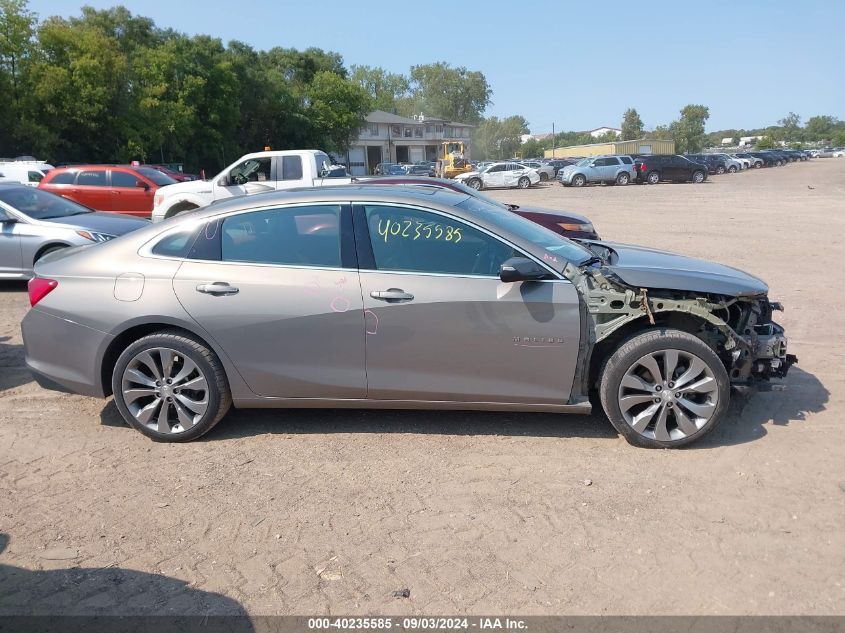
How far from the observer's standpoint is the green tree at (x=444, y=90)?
443 ft

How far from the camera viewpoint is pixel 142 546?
353cm

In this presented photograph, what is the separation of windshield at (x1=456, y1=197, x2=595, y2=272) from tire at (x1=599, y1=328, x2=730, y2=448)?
70 centimetres

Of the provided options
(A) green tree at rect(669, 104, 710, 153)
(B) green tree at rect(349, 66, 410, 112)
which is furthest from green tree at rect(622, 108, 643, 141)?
(B) green tree at rect(349, 66, 410, 112)

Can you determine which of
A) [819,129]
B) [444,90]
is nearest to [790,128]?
[819,129]

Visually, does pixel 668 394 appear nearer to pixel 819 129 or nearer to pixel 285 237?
pixel 285 237

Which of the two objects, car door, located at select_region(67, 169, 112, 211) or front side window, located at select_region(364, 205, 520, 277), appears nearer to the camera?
front side window, located at select_region(364, 205, 520, 277)

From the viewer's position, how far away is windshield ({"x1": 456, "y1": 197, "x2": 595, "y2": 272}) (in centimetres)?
457

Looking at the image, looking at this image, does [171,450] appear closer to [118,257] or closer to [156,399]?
[156,399]

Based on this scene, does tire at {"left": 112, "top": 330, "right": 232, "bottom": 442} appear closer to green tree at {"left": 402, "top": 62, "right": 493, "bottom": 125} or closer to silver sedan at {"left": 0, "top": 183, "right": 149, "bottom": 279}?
silver sedan at {"left": 0, "top": 183, "right": 149, "bottom": 279}

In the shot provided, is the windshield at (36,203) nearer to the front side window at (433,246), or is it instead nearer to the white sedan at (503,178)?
the front side window at (433,246)

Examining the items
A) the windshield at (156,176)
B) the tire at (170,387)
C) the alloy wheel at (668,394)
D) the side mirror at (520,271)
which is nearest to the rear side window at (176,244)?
the tire at (170,387)

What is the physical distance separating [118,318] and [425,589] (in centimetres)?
279

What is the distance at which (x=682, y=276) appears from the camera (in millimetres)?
4531

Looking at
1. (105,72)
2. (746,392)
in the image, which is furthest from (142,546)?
(105,72)
